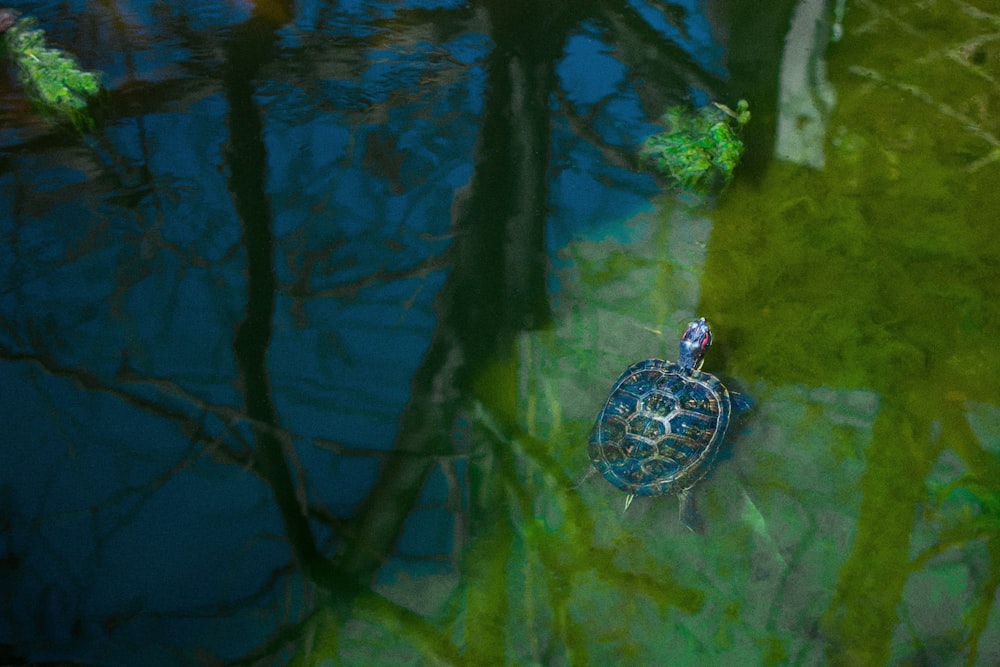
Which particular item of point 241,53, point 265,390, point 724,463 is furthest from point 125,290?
point 724,463

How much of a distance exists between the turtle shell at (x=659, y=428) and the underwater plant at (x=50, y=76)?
2.98 metres

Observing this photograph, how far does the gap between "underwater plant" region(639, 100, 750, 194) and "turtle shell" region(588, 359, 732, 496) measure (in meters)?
1.06

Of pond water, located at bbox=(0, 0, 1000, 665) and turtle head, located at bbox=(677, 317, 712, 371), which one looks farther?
turtle head, located at bbox=(677, 317, 712, 371)

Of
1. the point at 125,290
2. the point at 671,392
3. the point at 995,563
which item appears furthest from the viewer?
the point at 125,290

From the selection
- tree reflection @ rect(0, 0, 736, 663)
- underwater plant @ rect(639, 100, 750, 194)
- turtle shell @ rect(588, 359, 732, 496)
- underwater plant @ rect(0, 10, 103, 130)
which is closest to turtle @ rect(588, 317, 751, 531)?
turtle shell @ rect(588, 359, 732, 496)

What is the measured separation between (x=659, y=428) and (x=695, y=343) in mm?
391

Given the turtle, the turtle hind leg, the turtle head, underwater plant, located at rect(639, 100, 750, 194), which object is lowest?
the turtle hind leg

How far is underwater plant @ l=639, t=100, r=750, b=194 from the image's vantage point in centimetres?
318

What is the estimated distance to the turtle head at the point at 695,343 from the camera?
262 centimetres

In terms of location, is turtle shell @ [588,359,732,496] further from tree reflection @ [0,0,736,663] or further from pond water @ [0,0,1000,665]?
tree reflection @ [0,0,736,663]

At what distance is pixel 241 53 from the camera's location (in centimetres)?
375

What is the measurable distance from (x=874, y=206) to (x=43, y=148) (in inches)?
155

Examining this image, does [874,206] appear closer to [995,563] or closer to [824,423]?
[824,423]

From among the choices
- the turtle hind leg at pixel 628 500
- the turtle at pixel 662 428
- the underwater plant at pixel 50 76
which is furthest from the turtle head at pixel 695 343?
the underwater plant at pixel 50 76
